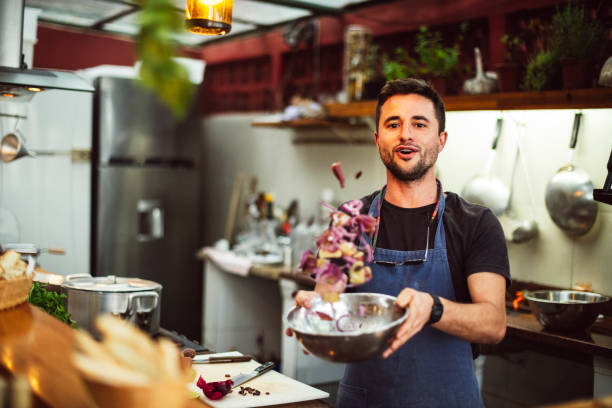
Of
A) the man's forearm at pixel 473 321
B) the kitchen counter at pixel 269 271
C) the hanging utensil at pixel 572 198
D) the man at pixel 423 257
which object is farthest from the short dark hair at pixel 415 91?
the kitchen counter at pixel 269 271

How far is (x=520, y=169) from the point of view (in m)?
3.90

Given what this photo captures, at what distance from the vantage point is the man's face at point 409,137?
2.16 meters

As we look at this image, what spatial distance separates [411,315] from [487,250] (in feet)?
1.71

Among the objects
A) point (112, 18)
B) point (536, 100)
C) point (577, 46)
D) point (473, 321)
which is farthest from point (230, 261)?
point (473, 321)

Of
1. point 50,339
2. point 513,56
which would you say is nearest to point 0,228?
point 50,339

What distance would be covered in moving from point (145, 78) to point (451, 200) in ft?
4.61

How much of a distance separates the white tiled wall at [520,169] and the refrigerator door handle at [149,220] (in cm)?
101

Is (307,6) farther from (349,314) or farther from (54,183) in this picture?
(349,314)

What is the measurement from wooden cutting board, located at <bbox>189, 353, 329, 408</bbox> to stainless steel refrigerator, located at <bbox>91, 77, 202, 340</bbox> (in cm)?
358

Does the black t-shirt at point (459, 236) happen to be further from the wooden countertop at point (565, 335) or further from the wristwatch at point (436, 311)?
the wooden countertop at point (565, 335)

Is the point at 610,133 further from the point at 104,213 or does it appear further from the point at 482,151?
the point at 104,213

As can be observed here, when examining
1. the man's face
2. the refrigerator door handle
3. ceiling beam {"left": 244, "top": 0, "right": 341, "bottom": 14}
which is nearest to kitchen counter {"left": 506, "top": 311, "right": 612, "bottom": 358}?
the man's face

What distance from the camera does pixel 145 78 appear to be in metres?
1.11

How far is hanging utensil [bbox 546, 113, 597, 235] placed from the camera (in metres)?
3.45
